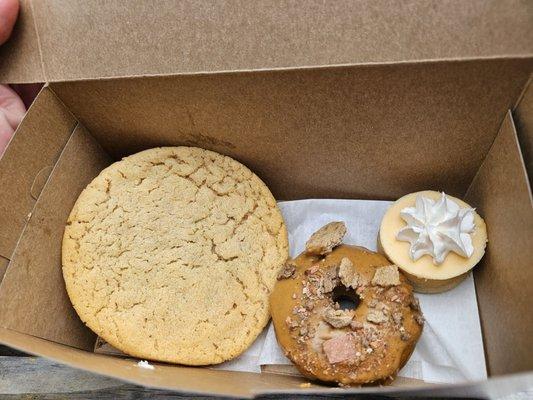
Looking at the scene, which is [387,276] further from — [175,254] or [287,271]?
[175,254]

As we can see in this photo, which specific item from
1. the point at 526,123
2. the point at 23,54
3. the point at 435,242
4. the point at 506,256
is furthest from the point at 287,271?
the point at 23,54

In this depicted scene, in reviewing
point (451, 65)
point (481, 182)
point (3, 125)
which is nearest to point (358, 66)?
point (451, 65)

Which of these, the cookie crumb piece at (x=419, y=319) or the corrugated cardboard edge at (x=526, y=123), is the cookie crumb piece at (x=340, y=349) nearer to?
the cookie crumb piece at (x=419, y=319)

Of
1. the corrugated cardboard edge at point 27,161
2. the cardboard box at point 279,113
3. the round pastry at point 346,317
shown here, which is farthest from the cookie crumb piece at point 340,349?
the corrugated cardboard edge at point 27,161

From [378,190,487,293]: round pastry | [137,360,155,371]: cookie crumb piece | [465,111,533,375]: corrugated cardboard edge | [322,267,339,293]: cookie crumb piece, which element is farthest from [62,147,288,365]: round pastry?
[465,111,533,375]: corrugated cardboard edge

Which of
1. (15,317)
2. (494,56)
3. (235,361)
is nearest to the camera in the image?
(494,56)

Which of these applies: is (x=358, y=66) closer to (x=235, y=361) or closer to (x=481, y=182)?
(x=481, y=182)

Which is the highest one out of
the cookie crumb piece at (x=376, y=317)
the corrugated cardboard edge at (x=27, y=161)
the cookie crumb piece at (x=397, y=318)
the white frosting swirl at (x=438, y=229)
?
the corrugated cardboard edge at (x=27, y=161)
